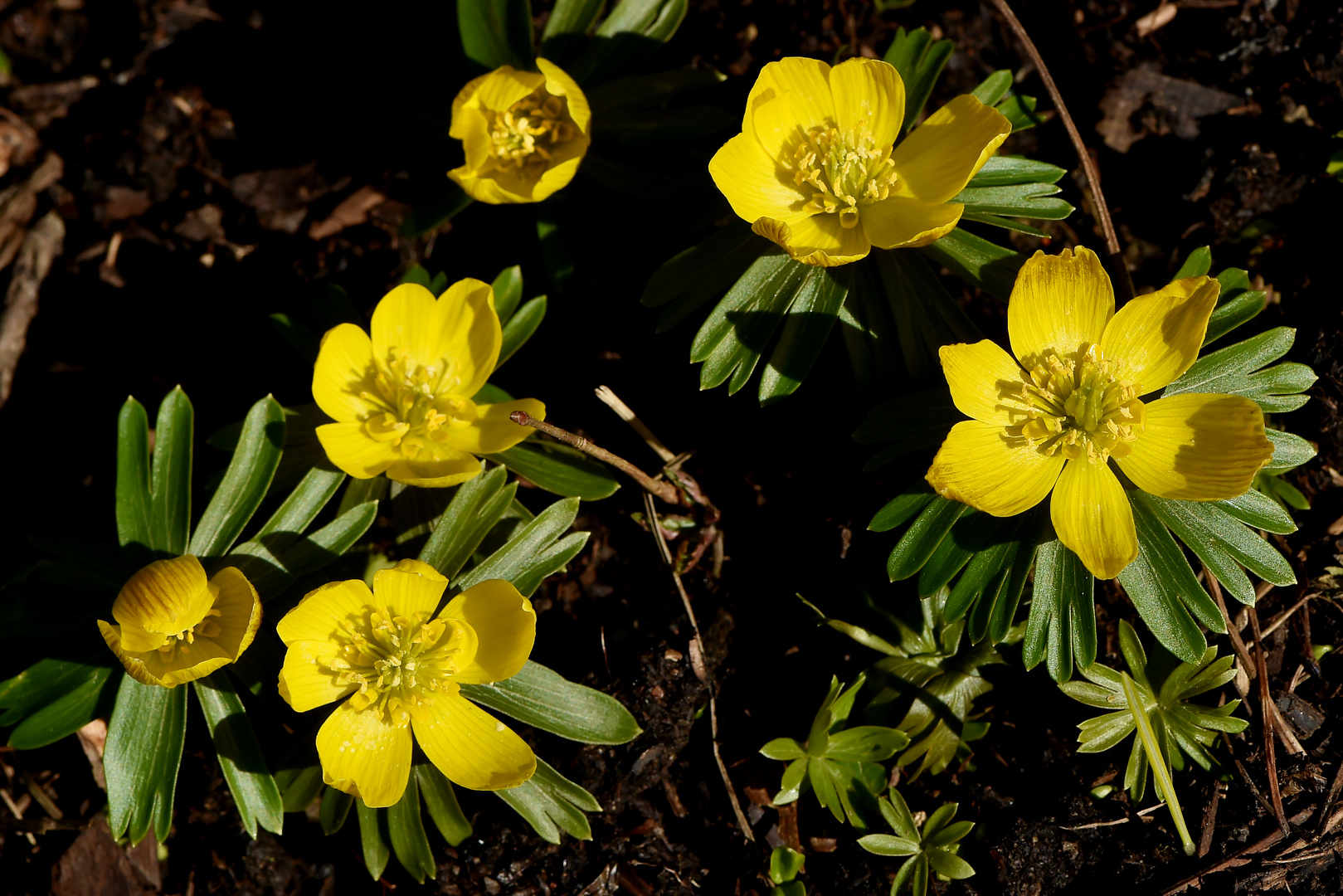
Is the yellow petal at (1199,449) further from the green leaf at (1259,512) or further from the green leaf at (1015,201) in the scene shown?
the green leaf at (1015,201)

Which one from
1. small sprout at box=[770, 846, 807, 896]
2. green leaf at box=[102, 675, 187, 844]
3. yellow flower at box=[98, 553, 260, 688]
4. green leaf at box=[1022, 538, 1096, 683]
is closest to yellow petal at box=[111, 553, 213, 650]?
yellow flower at box=[98, 553, 260, 688]

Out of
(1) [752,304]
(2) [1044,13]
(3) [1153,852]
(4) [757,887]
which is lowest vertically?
(4) [757,887]

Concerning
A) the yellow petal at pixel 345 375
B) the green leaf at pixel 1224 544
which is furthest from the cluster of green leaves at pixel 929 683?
the yellow petal at pixel 345 375

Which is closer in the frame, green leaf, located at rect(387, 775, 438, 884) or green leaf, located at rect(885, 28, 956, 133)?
green leaf, located at rect(387, 775, 438, 884)

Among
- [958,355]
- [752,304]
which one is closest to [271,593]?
[752,304]

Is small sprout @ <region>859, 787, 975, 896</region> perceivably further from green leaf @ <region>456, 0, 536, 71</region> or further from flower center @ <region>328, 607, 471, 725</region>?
green leaf @ <region>456, 0, 536, 71</region>

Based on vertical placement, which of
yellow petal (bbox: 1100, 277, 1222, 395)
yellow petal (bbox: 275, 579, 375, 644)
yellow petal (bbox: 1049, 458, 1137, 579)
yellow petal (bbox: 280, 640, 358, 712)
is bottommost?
yellow petal (bbox: 280, 640, 358, 712)

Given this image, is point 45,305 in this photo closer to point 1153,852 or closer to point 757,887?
point 757,887

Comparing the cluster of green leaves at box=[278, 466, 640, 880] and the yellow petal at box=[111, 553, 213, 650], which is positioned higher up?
the yellow petal at box=[111, 553, 213, 650]
